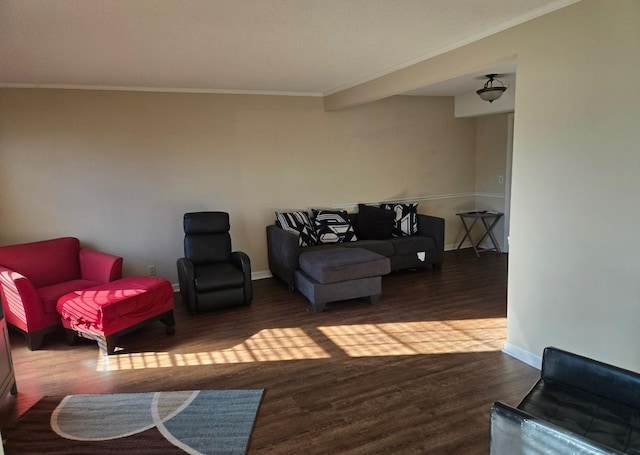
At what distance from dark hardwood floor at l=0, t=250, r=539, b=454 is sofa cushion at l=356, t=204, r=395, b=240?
3.76 feet

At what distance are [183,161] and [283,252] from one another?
1.61 metres

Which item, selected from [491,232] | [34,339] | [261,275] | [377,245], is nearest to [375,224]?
[377,245]

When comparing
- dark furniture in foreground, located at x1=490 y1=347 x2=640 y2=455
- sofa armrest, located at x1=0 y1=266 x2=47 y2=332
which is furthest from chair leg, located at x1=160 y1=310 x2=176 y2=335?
dark furniture in foreground, located at x1=490 y1=347 x2=640 y2=455

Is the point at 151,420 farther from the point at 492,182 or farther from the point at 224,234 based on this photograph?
the point at 492,182

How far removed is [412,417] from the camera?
97.4 inches

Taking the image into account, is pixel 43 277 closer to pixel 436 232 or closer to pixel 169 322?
pixel 169 322

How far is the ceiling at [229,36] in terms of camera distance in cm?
236

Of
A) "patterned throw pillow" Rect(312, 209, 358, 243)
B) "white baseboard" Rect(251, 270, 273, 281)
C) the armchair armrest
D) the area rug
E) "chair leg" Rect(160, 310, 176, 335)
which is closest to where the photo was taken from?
the area rug

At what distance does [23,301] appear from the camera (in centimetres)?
342

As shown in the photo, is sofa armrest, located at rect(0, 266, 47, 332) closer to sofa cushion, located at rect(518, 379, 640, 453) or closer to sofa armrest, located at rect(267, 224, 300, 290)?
sofa armrest, located at rect(267, 224, 300, 290)

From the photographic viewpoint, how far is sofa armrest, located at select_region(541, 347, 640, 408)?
6.24 feet

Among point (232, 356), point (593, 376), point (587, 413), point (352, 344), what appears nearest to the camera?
point (587, 413)

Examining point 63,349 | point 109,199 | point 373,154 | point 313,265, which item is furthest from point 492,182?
point 63,349

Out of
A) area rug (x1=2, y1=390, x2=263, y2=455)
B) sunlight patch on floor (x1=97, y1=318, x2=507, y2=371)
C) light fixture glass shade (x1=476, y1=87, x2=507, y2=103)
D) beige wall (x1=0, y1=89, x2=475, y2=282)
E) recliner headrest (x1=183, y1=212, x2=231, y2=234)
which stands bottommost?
area rug (x1=2, y1=390, x2=263, y2=455)
